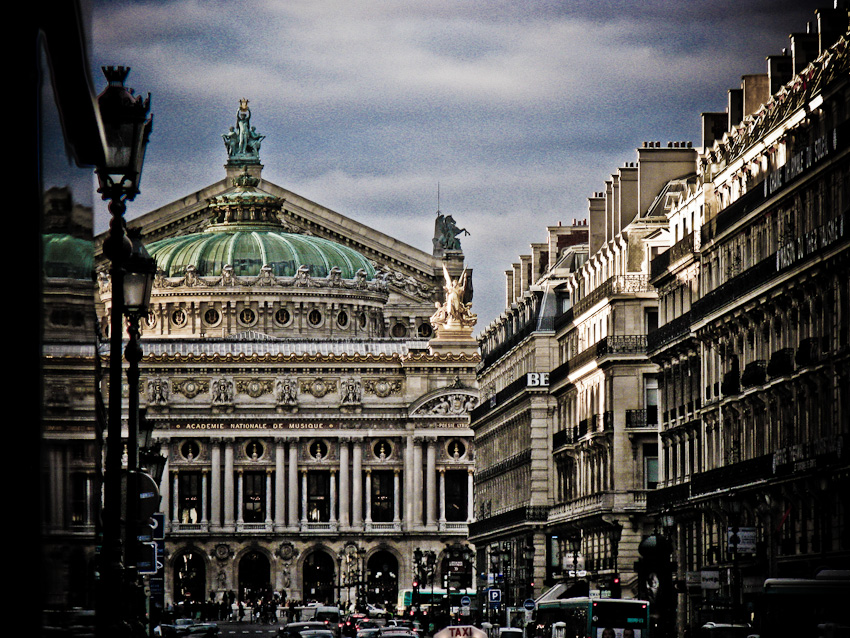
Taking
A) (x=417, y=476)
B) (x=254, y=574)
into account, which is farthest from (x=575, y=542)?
(x=254, y=574)

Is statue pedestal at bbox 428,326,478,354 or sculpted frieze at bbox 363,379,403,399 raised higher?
statue pedestal at bbox 428,326,478,354

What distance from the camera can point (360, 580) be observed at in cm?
18312

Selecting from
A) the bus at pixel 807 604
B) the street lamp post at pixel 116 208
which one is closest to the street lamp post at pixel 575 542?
the bus at pixel 807 604

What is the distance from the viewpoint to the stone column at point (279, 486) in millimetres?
188125

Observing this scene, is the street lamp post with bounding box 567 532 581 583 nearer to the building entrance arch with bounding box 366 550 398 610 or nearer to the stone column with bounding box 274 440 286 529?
the building entrance arch with bounding box 366 550 398 610

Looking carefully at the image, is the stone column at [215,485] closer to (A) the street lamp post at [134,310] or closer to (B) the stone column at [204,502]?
(B) the stone column at [204,502]

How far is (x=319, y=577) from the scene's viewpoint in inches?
7490

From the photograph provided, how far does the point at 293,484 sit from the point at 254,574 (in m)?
9.97

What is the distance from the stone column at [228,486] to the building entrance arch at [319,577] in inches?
347

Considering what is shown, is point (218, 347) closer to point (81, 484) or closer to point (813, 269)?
point (813, 269)

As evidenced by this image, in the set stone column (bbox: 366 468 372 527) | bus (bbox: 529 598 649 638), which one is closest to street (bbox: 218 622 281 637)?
stone column (bbox: 366 468 372 527)

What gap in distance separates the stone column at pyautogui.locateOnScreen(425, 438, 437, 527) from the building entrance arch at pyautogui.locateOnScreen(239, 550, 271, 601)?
1690 centimetres

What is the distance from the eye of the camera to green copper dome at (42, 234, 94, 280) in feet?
19.1

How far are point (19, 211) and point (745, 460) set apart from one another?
185ft
